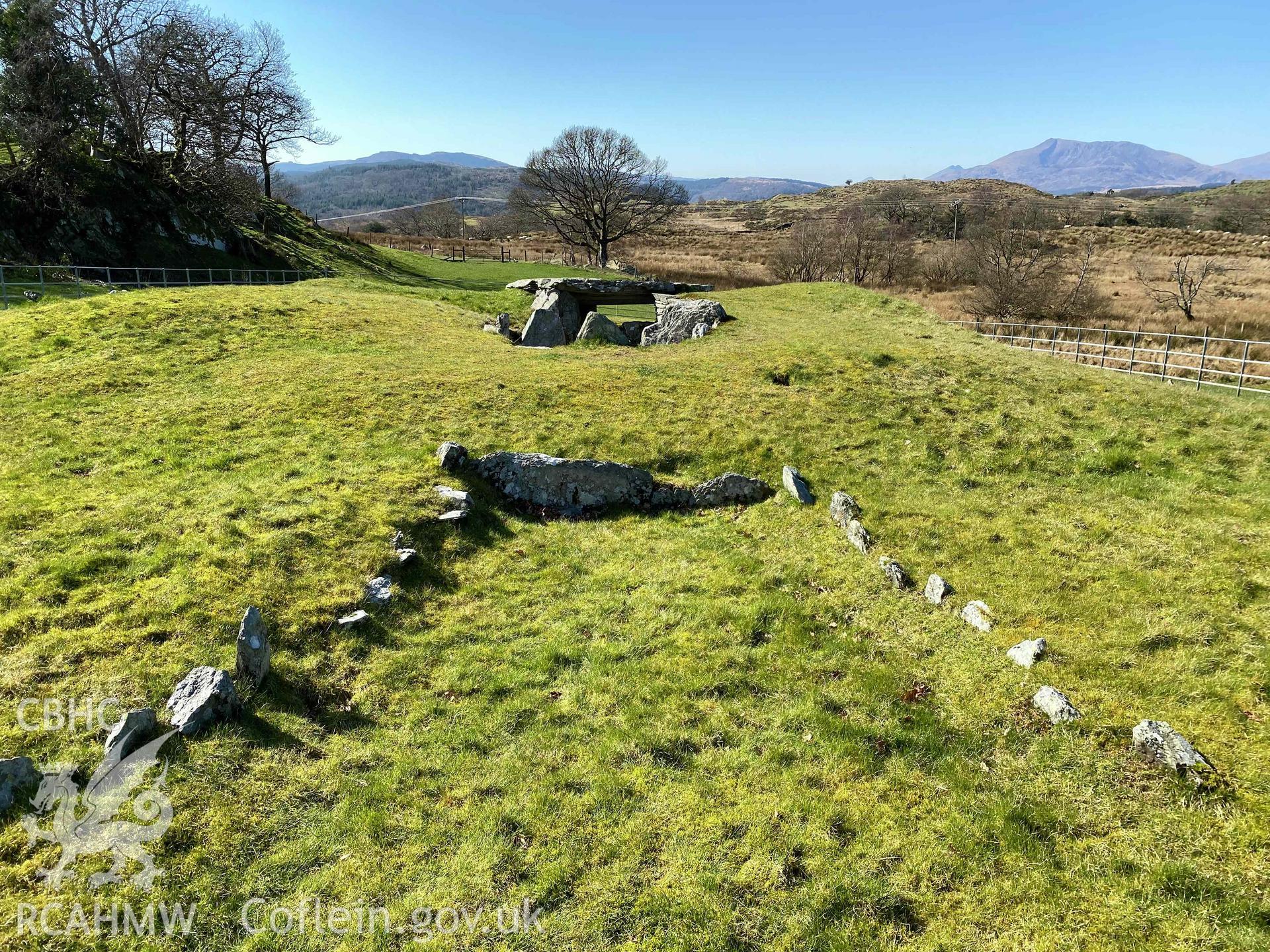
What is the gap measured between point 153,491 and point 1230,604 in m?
15.3

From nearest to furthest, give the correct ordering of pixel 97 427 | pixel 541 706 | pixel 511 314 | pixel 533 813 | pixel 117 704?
1. pixel 533 813
2. pixel 117 704
3. pixel 541 706
4. pixel 97 427
5. pixel 511 314

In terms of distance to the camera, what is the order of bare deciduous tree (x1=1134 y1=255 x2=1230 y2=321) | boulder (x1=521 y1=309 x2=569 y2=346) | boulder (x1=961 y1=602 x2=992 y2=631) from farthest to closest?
bare deciduous tree (x1=1134 y1=255 x2=1230 y2=321)
boulder (x1=521 y1=309 x2=569 y2=346)
boulder (x1=961 y1=602 x2=992 y2=631)

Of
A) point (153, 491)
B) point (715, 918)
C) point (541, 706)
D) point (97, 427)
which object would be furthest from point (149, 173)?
point (715, 918)

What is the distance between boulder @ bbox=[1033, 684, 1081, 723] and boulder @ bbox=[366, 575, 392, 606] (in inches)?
311

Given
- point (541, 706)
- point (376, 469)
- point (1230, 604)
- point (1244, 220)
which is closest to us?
point (541, 706)

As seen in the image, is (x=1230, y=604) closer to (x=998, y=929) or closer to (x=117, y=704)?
(x=998, y=929)

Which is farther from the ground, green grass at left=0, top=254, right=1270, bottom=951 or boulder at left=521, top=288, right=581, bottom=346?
boulder at left=521, top=288, right=581, bottom=346

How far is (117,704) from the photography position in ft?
19.6

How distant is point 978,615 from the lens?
8.20 m

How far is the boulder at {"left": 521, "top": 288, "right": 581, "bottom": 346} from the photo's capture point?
25406 millimetres

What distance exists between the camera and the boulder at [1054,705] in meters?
6.31

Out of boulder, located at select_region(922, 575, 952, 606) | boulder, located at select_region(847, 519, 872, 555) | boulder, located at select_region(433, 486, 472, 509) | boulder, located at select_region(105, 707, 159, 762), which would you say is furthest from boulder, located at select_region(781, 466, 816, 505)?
boulder, located at select_region(105, 707, 159, 762)

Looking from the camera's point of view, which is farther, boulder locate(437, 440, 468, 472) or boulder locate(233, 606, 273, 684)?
boulder locate(437, 440, 468, 472)

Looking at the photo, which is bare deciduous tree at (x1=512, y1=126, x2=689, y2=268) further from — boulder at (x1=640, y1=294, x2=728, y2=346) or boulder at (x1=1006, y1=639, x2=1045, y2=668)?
boulder at (x1=1006, y1=639, x2=1045, y2=668)
